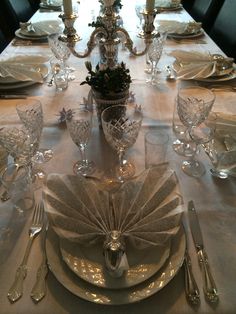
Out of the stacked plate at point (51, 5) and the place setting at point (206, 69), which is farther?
the stacked plate at point (51, 5)

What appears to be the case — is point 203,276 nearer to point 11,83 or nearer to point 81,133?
point 81,133

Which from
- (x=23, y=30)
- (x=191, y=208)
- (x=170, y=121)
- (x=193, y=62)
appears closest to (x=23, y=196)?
(x=191, y=208)

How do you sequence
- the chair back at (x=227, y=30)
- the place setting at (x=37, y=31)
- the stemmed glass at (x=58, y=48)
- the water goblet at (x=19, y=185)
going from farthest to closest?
1. the chair back at (x=227, y=30)
2. the place setting at (x=37, y=31)
3. the stemmed glass at (x=58, y=48)
4. the water goblet at (x=19, y=185)

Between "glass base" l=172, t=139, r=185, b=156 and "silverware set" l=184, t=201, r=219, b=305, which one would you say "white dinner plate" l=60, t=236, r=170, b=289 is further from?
"glass base" l=172, t=139, r=185, b=156

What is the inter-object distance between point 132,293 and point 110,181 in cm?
29

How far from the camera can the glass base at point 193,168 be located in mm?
753

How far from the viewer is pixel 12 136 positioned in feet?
2.42

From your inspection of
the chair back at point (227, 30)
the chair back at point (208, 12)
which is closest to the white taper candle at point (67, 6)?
the chair back at point (227, 30)

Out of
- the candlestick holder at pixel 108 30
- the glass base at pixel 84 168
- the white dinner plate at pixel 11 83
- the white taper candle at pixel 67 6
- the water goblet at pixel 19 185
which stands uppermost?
the white taper candle at pixel 67 6

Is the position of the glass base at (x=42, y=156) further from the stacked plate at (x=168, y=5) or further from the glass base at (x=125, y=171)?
the stacked plate at (x=168, y=5)

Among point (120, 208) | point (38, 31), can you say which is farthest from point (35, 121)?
point (38, 31)

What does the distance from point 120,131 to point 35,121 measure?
226 millimetres

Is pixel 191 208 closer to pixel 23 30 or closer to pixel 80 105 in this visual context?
pixel 80 105

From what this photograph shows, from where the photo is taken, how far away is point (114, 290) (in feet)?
1.61
